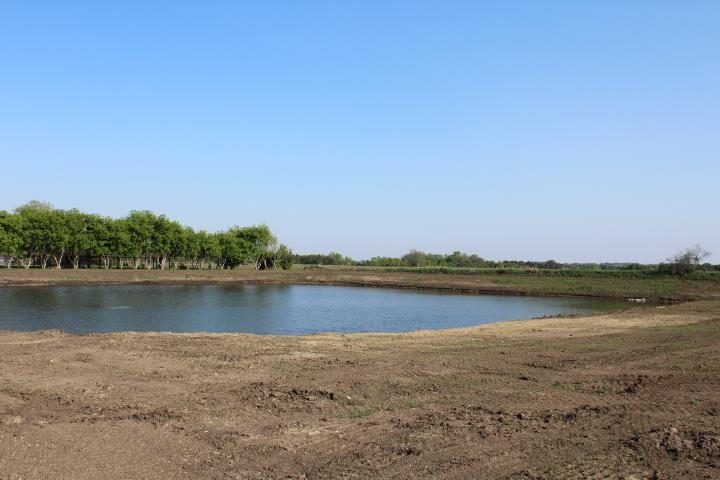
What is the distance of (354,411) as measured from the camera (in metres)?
10.2

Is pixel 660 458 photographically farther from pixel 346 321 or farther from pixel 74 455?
pixel 346 321

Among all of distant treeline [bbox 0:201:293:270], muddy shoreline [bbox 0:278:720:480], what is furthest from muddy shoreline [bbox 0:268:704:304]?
muddy shoreline [bbox 0:278:720:480]

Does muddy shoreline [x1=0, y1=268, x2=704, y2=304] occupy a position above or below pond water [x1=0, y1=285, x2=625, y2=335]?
above

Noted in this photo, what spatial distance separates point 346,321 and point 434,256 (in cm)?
14737

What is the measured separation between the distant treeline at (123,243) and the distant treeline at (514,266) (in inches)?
1353

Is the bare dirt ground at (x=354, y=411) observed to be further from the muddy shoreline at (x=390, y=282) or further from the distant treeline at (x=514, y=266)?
the distant treeline at (x=514, y=266)

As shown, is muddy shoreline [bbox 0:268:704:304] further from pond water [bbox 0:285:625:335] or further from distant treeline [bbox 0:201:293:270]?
pond water [bbox 0:285:625:335]

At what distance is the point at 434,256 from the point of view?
181625 mm

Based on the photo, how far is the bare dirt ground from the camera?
24.7ft

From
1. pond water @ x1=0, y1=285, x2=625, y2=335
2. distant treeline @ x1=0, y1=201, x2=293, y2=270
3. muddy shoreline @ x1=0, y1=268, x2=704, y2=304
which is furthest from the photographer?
distant treeline @ x1=0, y1=201, x2=293, y2=270

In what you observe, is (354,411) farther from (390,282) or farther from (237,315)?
(390,282)

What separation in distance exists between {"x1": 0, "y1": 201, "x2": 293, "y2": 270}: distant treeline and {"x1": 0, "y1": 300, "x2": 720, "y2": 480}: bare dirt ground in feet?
253

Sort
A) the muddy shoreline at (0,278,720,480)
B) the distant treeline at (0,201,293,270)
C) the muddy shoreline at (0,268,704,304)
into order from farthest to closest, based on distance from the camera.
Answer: the distant treeline at (0,201,293,270)
the muddy shoreline at (0,268,704,304)
the muddy shoreline at (0,278,720,480)

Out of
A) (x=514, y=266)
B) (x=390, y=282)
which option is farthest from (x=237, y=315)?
(x=514, y=266)
